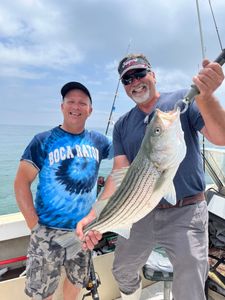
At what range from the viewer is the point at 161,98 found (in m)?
2.57

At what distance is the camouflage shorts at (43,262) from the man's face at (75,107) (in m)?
1.02

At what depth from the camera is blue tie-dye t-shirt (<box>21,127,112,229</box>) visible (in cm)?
267

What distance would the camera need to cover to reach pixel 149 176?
67.2 inches

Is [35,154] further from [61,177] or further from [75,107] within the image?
[75,107]

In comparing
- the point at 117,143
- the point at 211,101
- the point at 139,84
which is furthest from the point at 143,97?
the point at 211,101

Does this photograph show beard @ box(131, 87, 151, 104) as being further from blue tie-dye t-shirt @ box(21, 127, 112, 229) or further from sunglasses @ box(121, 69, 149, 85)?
blue tie-dye t-shirt @ box(21, 127, 112, 229)

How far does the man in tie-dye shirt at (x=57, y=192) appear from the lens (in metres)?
2.60

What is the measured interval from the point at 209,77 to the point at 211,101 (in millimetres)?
206

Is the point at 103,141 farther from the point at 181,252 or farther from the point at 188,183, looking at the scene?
the point at 181,252

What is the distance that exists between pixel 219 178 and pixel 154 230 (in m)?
2.21

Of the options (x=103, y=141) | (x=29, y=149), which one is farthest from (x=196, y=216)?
(x=29, y=149)

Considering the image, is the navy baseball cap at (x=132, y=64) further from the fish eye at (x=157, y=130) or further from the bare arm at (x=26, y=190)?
the bare arm at (x=26, y=190)

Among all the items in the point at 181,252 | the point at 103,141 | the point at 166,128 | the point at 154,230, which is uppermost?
the point at 103,141

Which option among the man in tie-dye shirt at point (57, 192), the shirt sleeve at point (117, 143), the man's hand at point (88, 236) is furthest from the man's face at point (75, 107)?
the man's hand at point (88, 236)
